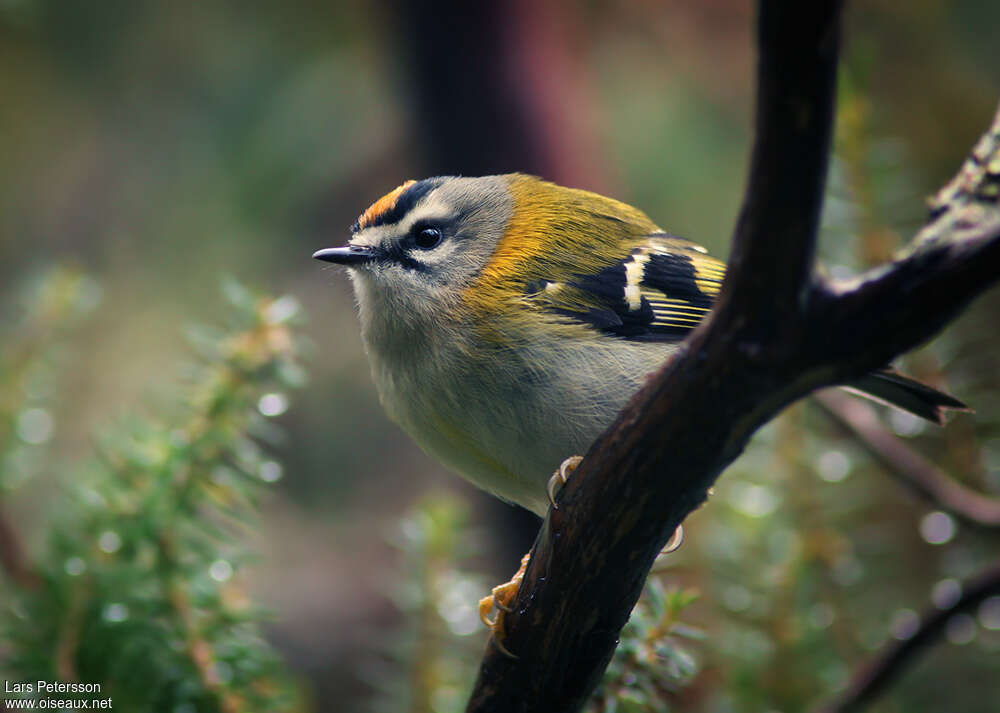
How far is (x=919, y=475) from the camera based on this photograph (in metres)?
1.40

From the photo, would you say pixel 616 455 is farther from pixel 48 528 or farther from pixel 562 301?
pixel 48 528

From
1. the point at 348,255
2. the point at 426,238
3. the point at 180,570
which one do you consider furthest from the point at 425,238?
the point at 180,570

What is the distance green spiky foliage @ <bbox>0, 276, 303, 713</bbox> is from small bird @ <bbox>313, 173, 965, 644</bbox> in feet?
0.55

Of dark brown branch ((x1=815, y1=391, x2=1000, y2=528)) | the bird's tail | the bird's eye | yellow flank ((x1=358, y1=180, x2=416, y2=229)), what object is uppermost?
yellow flank ((x1=358, y1=180, x2=416, y2=229))

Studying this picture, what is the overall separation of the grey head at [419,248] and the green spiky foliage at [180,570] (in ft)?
0.51

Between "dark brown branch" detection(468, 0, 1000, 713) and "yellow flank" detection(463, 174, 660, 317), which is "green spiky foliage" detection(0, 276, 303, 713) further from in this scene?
"dark brown branch" detection(468, 0, 1000, 713)

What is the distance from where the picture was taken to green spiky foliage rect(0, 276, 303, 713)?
111cm

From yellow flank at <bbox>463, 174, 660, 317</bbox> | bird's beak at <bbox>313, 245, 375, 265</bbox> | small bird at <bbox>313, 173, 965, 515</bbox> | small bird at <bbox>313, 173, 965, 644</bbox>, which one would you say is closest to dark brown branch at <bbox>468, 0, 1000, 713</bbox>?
small bird at <bbox>313, 173, 965, 644</bbox>

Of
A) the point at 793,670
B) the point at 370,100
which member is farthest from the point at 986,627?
the point at 370,100

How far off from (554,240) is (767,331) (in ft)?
2.27

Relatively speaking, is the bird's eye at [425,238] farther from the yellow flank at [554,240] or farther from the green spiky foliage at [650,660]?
the green spiky foliage at [650,660]

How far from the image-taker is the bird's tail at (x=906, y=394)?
3.36 ft

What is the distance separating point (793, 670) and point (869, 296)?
3.04 ft

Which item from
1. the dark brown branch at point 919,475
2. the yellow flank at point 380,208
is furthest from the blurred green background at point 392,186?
the yellow flank at point 380,208
